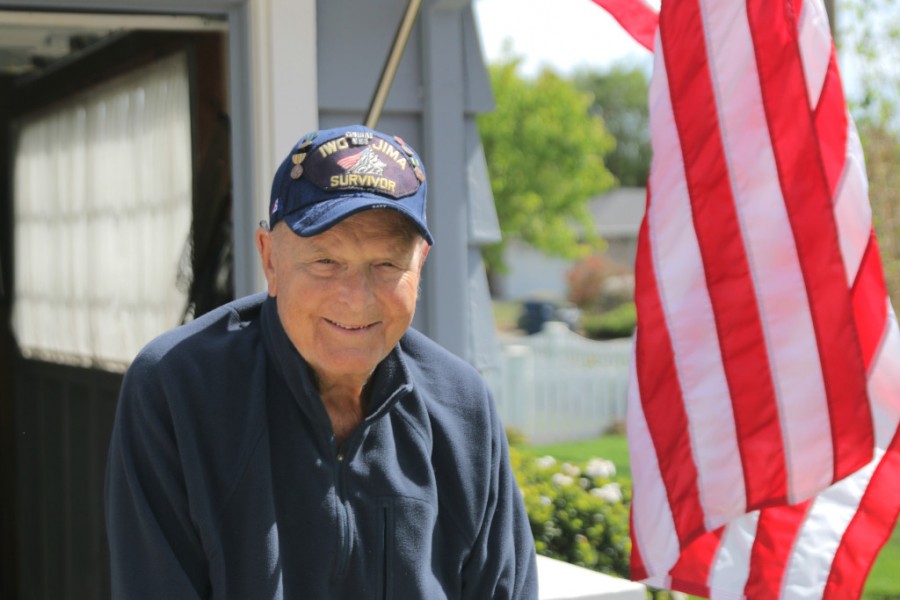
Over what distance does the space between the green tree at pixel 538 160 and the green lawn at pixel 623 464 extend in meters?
20.8

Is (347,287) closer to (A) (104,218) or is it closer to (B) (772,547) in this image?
(B) (772,547)

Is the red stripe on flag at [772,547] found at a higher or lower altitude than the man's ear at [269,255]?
lower

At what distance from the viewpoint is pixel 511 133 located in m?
35.6

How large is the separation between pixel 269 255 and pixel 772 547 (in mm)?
1881

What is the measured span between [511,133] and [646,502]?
32998 millimetres

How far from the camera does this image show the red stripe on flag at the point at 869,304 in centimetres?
290

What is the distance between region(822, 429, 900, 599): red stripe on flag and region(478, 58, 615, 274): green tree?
30629mm

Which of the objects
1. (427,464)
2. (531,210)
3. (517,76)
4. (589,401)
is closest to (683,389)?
(427,464)

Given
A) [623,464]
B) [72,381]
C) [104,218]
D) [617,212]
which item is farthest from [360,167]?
[617,212]

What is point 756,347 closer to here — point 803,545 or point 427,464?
point 803,545

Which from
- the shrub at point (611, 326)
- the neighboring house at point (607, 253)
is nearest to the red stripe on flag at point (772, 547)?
the shrub at point (611, 326)

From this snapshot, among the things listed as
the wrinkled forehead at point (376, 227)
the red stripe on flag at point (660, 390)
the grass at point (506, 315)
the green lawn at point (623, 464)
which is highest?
the wrinkled forehead at point (376, 227)

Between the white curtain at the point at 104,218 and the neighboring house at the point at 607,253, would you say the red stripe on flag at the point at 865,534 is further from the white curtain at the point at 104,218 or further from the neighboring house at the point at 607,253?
the neighboring house at the point at 607,253

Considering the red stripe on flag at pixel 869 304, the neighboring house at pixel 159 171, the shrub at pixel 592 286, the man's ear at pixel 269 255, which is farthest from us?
the shrub at pixel 592 286
